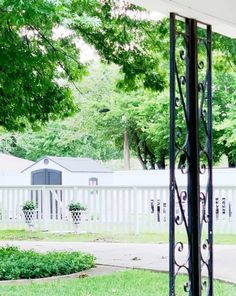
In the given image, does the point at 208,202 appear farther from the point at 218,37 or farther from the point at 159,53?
the point at 159,53

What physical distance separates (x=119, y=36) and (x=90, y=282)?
2391mm

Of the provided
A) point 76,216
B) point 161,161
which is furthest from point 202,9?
point 161,161

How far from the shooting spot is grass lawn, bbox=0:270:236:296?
398 cm

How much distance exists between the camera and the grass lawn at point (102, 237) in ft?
25.1

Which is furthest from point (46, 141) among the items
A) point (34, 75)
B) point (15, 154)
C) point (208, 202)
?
point (208, 202)

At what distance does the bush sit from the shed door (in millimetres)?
6856

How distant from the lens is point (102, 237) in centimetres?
822

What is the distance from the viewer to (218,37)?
16.8 feet

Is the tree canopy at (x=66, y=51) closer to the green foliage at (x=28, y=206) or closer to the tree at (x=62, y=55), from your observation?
the tree at (x=62, y=55)

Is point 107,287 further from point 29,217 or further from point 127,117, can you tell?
point 127,117

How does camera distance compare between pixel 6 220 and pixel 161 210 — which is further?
pixel 6 220

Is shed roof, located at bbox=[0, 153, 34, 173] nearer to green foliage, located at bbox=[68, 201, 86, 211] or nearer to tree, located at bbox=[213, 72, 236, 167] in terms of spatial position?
tree, located at bbox=[213, 72, 236, 167]

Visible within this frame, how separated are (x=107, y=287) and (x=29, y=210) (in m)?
4.95

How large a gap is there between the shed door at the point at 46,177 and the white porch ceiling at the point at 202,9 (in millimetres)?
9600
